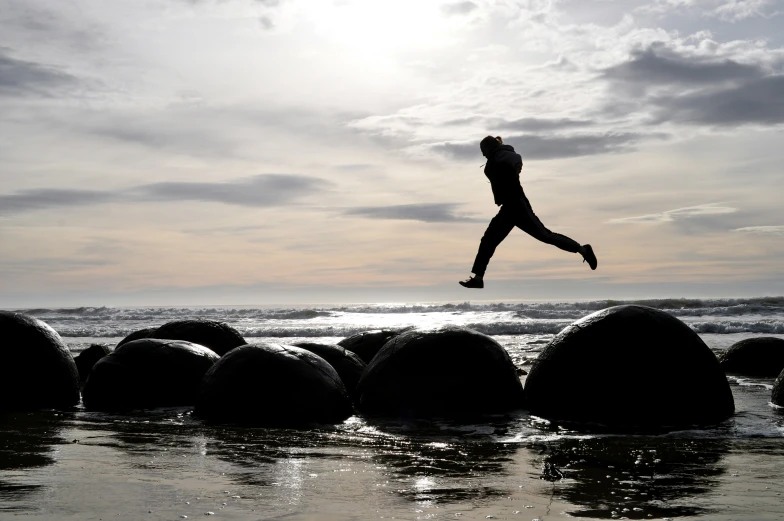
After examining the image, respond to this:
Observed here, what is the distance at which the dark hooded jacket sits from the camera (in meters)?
7.01

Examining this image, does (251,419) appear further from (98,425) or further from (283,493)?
(283,493)

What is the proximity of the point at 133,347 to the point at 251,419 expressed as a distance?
2.68 meters

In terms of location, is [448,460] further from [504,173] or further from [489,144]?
[489,144]

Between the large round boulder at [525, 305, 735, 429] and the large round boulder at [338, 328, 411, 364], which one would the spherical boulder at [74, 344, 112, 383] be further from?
the large round boulder at [525, 305, 735, 429]

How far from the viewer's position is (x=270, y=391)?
873cm

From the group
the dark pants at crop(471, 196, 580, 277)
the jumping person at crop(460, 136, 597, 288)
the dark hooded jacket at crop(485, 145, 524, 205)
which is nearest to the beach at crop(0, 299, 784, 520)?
the jumping person at crop(460, 136, 597, 288)

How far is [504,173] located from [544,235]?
70 centimetres

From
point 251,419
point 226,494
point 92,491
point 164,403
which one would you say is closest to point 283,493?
point 226,494

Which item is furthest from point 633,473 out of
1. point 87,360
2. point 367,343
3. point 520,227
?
point 87,360

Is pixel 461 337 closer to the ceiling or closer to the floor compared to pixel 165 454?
closer to the ceiling

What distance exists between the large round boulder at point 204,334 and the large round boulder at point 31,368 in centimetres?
198

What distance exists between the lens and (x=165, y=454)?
653 cm

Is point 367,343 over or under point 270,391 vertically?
over

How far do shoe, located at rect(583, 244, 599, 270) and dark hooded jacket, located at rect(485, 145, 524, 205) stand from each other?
78 cm
